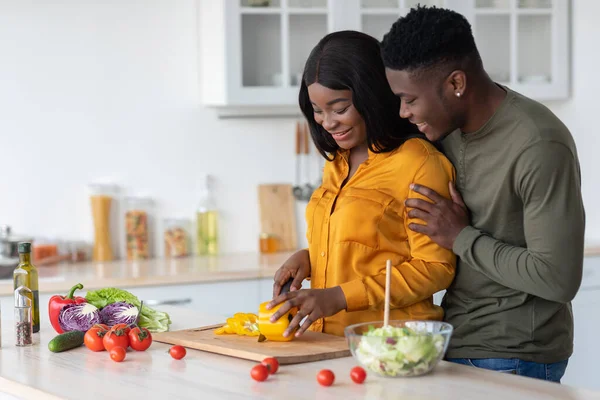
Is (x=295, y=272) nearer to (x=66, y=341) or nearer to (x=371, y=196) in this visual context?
Result: (x=371, y=196)

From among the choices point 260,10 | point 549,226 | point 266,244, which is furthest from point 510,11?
point 549,226

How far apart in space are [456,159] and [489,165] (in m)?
0.14

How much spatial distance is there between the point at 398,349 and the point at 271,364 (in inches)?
10.7

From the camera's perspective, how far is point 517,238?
2014 millimetres

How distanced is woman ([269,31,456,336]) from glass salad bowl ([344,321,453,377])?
0.32m

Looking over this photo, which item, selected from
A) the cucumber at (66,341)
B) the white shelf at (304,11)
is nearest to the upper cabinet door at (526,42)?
the white shelf at (304,11)

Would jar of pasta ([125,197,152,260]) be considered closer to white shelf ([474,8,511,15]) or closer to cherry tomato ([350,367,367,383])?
white shelf ([474,8,511,15])

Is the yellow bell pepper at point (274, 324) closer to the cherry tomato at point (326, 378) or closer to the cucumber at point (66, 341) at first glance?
the cherry tomato at point (326, 378)

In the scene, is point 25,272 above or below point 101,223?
above

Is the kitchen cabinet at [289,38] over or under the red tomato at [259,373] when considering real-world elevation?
over

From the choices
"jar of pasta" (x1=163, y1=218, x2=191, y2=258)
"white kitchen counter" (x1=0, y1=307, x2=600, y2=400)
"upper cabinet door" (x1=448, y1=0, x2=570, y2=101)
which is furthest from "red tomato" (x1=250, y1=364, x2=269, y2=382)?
"upper cabinet door" (x1=448, y1=0, x2=570, y2=101)

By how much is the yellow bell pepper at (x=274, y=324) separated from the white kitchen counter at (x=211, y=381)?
11 cm

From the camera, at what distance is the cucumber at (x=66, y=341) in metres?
2.09

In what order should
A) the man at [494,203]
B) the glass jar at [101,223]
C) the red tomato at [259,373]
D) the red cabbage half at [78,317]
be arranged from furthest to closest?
1. the glass jar at [101,223]
2. the red cabbage half at [78,317]
3. the man at [494,203]
4. the red tomato at [259,373]
